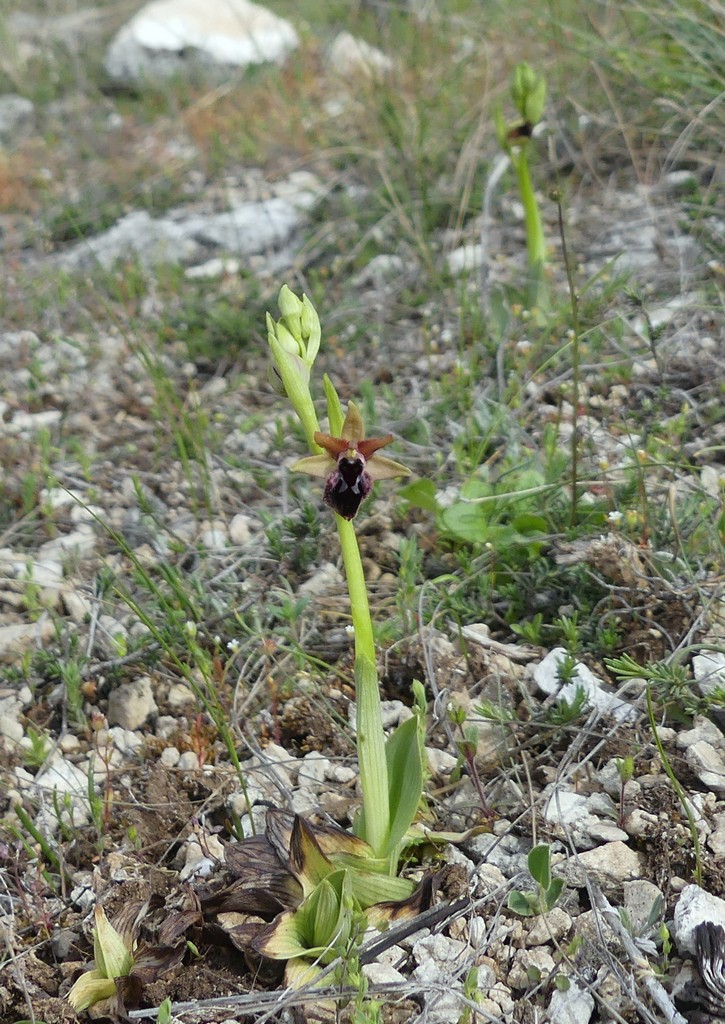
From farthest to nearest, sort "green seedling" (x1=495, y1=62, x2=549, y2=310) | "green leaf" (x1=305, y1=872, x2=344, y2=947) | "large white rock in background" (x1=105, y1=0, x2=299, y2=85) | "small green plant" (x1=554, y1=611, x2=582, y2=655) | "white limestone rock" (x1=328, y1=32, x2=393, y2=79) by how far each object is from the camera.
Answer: "large white rock in background" (x1=105, y1=0, x2=299, y2=85)
"white limestone rock" (x1=328, y1=32, x2=393, y2=79)
"green seedling" (x1=495, y1=62, x2=549, y2=310)
"small green plant" (x1=554, y1=611, x2=582, y2=655)
"green leaf" (x1=305, y1=872, x2=344, y2=947)

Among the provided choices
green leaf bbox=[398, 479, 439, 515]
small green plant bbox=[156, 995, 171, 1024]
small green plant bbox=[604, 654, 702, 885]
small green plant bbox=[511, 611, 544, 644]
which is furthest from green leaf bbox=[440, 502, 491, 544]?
small green plant bbox=[156, 995, 171, 1024]

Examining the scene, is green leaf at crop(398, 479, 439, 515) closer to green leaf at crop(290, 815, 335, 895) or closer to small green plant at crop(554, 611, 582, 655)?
small green plant at crop(554, 611, 582, 655)

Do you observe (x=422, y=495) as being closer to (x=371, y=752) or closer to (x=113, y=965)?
(x=371, y=752)

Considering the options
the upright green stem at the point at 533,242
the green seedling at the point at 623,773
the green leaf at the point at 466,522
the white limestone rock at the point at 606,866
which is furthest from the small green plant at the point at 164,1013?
the upright green stem at the point at 533,242

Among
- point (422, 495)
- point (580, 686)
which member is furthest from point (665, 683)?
point (422, 495)

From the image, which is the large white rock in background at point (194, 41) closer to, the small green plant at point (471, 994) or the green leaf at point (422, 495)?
the green leaf at point (422, 495)

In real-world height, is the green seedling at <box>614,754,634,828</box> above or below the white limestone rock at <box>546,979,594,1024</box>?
above
